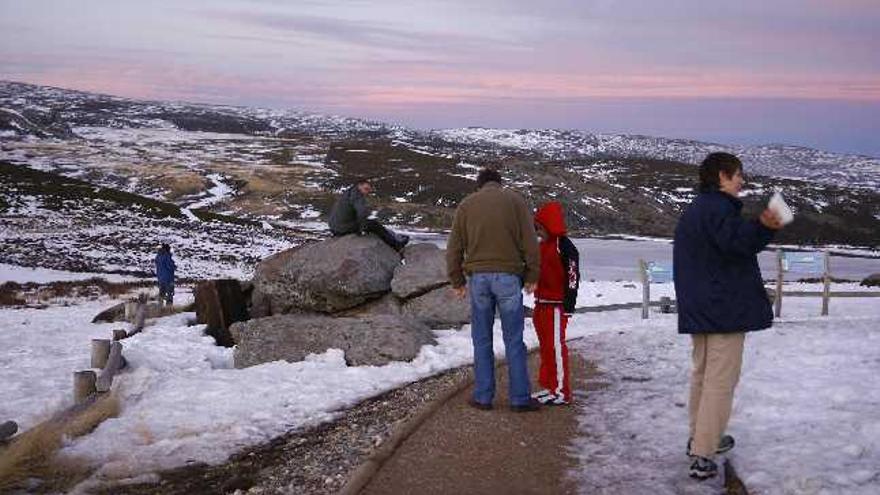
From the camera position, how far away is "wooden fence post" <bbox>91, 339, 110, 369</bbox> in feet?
43.7

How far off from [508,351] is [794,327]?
7.72 m

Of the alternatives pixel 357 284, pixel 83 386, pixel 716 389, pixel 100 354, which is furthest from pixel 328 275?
pixel 716 389

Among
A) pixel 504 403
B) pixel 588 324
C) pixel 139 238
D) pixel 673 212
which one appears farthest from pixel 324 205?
pixel 504 403

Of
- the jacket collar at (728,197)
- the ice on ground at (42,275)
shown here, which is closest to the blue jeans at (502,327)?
the jacket collar at (728,197)

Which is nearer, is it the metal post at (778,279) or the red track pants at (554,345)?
the red track pants at (554,345)

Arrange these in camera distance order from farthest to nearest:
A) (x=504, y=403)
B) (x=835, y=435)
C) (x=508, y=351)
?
(x=504, y=403) < (x=508, y=351) < (x=835, y=435)

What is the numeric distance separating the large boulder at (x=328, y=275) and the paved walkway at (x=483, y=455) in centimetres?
753

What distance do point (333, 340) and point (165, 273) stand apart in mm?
14674

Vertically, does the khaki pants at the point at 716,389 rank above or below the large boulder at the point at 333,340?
above

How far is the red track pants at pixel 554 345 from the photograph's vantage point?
870 centimetres

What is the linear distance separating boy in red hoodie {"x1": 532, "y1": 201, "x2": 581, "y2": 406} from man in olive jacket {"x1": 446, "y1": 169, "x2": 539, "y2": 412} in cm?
51

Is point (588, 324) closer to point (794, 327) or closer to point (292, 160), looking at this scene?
point (794, 327)

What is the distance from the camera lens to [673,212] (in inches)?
4609

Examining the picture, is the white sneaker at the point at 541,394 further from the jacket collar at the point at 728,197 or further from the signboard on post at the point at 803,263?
the signboard on post at the point at 803,263
